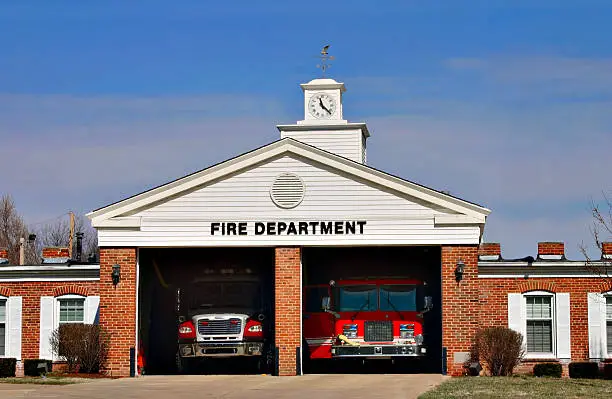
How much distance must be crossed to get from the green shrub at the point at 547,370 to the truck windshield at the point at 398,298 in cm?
384

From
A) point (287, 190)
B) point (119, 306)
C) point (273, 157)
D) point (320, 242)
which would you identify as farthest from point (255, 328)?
point (273, 157)

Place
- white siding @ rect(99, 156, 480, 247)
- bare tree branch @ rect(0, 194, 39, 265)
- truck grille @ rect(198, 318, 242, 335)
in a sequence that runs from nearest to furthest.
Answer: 1. white siding @ rect(99, 156, 480, 247)
2. truck grille @ rect(198, 318, 242, 335)
3. bare tree branch @ rect(0, 194, 39, 265)

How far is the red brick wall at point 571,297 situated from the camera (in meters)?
35.9

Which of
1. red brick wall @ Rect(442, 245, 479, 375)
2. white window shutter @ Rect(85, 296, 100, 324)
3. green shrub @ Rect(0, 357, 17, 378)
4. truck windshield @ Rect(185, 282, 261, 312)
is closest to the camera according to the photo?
red brick wall @ Rect(442, 245, 479, 375)

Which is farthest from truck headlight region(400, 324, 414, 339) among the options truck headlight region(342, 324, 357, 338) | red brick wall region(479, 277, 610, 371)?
red brick wall region(479, 277, 610, 371)

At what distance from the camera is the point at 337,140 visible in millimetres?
44844

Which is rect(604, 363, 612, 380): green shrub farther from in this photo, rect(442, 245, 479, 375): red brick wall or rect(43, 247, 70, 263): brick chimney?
rect(43, 247, 70, 263): brick chimney

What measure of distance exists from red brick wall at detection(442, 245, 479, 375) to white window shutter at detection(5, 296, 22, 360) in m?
13.1

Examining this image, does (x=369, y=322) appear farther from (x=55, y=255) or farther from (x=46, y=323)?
(x=55, y=255)

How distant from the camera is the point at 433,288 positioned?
38094 millimetres

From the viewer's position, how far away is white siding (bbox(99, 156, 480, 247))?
3391 cm

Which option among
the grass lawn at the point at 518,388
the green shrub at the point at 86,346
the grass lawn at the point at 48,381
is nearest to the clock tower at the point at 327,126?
the green shrub at the point at 86,346

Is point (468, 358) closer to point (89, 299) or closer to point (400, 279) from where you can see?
point (400, 279)

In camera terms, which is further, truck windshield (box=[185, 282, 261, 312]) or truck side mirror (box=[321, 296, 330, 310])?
truck windshield (box=[185, 282, 261, 312])
